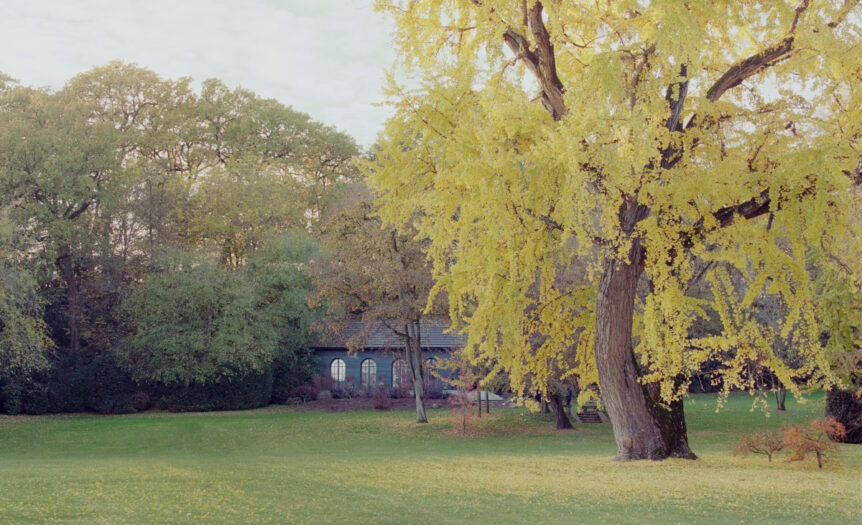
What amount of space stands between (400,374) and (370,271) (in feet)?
56.1

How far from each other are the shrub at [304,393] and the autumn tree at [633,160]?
28325mm

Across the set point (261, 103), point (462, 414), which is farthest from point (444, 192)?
point (261, 103)

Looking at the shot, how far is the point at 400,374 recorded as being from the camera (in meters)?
45.2

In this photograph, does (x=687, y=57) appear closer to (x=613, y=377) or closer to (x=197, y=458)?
(x=613, y=377)

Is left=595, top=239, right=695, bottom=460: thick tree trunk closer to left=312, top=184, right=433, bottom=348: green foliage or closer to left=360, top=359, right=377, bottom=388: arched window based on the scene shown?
left=312, top=184, right=433, bottom=348: green foliage

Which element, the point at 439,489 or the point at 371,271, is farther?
the point at 371,271

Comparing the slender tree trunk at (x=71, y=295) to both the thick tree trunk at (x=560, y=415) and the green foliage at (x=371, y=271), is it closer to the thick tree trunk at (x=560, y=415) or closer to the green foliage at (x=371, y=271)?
the green foliage at (x=371, y=271)

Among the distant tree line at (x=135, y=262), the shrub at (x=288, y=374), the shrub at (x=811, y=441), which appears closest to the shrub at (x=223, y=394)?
the distant tree line at (x=135, y=262)

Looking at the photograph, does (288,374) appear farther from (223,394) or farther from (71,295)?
(71,295)

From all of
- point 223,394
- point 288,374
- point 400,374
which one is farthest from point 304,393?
point 400,374

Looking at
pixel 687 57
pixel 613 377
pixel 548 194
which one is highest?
pixel 687 57

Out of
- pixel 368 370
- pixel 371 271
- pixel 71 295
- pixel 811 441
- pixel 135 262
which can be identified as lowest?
pixel 811 441

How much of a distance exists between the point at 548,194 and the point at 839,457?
9.37m

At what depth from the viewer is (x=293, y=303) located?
4009 centimetres
